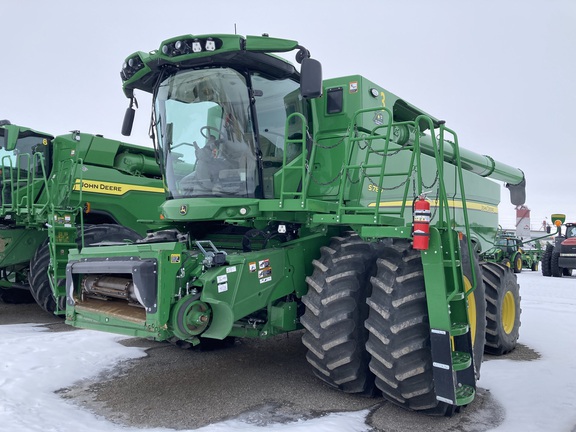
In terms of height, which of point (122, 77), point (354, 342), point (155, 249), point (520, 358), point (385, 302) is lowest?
point (520, 358)

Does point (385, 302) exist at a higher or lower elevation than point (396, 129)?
lower

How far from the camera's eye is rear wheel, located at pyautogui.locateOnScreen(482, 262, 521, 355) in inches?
231

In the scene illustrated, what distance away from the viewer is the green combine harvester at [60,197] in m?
7.77

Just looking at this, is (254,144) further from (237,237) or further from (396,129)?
(396,129)

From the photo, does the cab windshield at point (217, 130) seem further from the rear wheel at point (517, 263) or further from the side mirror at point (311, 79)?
the rear wheel at point (517, 263)

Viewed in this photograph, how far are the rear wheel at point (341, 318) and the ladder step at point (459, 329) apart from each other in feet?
2.33

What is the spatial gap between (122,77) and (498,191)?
6089mm

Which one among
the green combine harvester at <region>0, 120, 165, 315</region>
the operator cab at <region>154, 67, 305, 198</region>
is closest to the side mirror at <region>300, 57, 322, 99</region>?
the operator cab at <region>154, 67, 305, 198</region>

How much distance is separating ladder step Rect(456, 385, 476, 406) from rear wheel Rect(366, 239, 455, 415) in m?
0.16

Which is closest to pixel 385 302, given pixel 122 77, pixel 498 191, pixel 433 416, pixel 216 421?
pixel 433 416

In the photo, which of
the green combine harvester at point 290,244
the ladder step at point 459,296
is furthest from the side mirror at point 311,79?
the ladder step at point 459,296

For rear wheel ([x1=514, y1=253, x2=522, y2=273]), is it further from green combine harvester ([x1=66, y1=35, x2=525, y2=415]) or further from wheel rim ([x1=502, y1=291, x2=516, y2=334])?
green combine harvester ([x1=66, y1=35, x2=525, y2=415])

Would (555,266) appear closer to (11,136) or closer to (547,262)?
(547,262)

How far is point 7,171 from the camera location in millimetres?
8695
